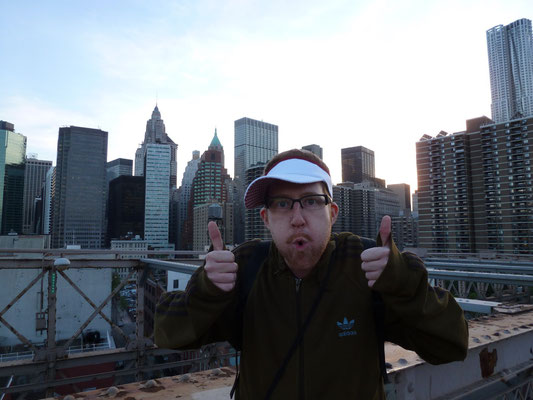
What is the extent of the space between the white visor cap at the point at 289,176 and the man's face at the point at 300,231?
6cm

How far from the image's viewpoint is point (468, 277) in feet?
13.2

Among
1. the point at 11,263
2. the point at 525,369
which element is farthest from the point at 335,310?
the point at 11,263

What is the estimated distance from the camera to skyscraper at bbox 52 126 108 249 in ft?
516

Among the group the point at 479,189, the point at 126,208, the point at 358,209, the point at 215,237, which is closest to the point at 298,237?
the point at 215,237

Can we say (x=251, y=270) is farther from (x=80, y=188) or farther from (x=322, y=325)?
(x=80, y=188)

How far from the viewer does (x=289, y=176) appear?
171 centimetres

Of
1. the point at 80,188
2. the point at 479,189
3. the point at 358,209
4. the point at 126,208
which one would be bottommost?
the point at 358,209

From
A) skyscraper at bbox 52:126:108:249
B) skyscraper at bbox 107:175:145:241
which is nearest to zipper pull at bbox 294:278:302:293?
skyscraper at bbox 107:175:145:241

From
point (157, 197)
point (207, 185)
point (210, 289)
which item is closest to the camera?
point (210, 289)

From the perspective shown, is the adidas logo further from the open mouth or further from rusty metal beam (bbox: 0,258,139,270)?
rusty metal beam (bbox: 0,258,139,270)

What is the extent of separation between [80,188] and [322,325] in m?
187

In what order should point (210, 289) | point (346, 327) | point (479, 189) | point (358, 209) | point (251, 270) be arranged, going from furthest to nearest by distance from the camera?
point (358, 209) → point (479, 189) → point (251, 270) → point (346, 327) → point (210, 289)

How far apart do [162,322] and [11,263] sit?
7310mm

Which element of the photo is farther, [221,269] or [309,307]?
[309,307]
